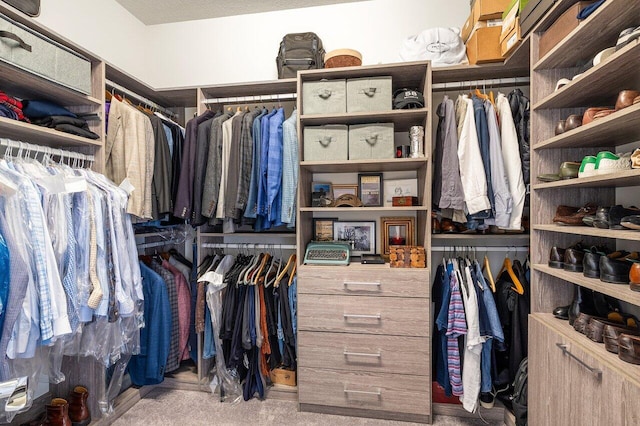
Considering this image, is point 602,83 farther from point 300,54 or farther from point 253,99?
point 253,99

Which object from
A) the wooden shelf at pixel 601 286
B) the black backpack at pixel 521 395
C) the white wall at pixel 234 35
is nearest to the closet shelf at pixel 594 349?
the wooden shelf at pixel 601 286

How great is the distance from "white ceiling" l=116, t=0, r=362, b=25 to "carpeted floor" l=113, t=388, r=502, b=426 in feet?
9.28

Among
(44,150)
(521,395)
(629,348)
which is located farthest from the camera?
(521,395)

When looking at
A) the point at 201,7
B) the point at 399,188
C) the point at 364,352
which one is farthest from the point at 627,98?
the point at 201,7

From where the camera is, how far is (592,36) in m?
1.26

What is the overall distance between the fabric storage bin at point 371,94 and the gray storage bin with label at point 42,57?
1.49 metres

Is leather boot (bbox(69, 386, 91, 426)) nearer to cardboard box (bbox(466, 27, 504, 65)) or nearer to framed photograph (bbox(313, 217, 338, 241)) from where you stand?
framed photograph (bbox(313, 217, 338, 241))

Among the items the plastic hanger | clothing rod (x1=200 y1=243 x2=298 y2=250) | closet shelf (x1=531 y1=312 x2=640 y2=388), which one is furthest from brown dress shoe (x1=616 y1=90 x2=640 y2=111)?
clothing rod (x1=200 y1=243 x2=298 y2=250)

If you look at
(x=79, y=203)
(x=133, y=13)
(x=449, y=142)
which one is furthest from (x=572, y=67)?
(x=133, y=13)

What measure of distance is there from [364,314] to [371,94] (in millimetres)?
1324

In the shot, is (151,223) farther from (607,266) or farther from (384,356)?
(607,266)

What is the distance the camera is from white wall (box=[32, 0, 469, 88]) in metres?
2.23

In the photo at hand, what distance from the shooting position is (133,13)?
2.47 metres

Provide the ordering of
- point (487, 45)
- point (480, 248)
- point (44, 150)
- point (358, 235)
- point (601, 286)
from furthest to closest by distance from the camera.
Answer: point (358, 235) → point (480, 248) → point (487, 45) → point (44, 150) → point (601, 286)
